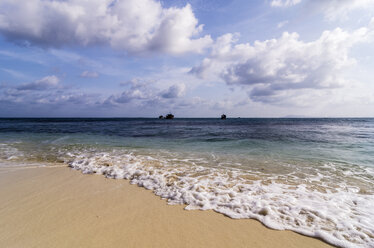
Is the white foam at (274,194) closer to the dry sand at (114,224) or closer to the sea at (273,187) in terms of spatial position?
the sea at (273,187)

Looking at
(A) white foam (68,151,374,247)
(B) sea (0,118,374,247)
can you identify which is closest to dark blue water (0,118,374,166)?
(B) sea (0,118,374,247)

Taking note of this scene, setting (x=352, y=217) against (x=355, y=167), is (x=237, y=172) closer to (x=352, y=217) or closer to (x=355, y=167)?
(x=352, y=217)

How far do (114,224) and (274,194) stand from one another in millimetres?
3908

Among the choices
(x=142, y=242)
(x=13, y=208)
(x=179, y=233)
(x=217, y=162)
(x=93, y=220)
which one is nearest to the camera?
(x=142, y=242)

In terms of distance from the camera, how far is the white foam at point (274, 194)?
10.7 feet

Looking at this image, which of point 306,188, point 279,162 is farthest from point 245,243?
point 279,162

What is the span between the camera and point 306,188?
5078 mm

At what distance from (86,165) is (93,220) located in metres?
4.59

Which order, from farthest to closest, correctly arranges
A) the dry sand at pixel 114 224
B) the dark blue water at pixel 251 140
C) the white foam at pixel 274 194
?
the dark blue water at pixel 251 140
the white foam at pixel 274 194
the dry sand at pixel 114 224

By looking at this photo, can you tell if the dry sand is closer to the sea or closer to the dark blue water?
the sea

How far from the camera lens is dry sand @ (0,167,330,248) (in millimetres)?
2832

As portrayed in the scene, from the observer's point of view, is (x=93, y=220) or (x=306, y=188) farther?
(x=306, y=188)

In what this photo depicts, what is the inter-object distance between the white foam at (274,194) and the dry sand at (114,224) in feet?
1.14

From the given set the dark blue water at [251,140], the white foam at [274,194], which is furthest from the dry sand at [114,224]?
the dark blue water at [251,140]
